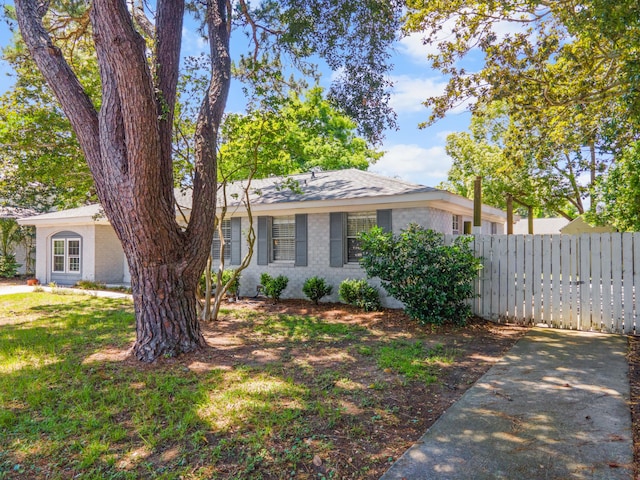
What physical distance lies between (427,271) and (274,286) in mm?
4890

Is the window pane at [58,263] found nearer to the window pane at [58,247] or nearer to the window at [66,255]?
the window at [66,255]

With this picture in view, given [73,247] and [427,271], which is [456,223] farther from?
[73,247]

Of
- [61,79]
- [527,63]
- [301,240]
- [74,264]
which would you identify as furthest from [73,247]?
[527,63]

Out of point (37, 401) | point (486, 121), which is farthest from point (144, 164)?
point (486, 121)

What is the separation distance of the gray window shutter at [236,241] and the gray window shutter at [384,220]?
4.60 meters

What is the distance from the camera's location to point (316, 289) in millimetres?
10656

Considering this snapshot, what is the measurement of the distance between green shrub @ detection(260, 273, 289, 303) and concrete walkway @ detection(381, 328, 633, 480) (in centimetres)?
675

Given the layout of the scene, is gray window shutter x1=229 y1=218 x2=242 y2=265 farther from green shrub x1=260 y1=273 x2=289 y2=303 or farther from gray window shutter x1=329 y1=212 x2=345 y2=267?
gray window shutter x1=329 y1=212 x2=345 y2=267

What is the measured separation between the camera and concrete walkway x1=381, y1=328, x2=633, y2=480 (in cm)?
276

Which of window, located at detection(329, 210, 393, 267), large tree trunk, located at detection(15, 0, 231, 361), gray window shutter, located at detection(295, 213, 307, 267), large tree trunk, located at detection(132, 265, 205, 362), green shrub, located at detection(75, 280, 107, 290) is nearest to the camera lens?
large tree trunk, located at detection(15, 0, 231, 361)

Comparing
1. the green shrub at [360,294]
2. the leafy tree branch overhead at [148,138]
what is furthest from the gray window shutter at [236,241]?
the leafy tree branch overhead at [148,138]

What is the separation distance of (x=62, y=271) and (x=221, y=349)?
46.3ft

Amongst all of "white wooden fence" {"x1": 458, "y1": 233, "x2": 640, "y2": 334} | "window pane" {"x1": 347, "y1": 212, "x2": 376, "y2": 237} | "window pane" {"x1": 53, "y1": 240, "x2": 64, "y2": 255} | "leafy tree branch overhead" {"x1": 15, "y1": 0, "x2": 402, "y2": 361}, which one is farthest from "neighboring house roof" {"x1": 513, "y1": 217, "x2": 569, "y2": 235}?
"window pane" {"x1": 53, "y1": 240, "x2": 64, "y2": 255}

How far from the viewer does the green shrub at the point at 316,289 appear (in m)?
10.7
